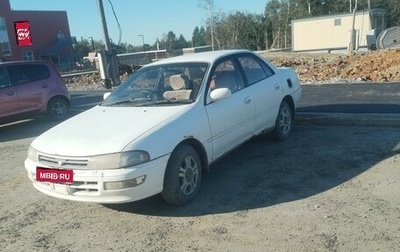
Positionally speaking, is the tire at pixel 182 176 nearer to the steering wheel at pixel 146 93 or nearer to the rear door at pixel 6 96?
the steering wheel at pixel 146 93

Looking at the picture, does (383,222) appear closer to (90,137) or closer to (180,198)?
(180,198)

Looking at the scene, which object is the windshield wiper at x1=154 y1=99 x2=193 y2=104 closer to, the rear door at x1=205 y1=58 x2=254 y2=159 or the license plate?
the rear door at x1=205 y1=58 x2=254 y2=159

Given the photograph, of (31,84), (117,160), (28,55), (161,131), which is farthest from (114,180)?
(28,55)

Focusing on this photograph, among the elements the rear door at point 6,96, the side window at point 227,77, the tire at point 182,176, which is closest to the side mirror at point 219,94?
the side window at point 227,77

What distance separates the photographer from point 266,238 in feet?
12.1

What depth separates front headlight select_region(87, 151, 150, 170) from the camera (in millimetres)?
3965

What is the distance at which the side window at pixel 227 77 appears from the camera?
527 cm

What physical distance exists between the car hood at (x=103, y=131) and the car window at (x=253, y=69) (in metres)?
1.50

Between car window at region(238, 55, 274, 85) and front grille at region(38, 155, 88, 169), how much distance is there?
8.86 ft

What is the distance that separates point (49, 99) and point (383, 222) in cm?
906

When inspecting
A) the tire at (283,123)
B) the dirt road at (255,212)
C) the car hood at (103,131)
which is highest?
the car hood at (103,131)

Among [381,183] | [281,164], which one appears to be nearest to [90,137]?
[281,164]

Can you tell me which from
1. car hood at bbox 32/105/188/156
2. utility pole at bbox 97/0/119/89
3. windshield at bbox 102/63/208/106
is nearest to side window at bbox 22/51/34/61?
utility pole at bbox 97/0/119/89

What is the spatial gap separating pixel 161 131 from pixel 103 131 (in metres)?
0.66
